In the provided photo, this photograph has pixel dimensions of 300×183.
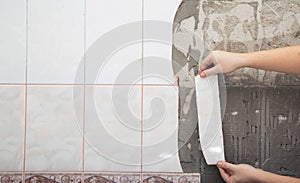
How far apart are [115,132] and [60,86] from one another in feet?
0.91

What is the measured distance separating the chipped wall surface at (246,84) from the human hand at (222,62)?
0.04 metres

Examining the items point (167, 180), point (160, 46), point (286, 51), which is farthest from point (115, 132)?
point (286, 51)

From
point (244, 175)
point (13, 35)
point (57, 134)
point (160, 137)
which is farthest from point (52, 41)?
point (244, 175)

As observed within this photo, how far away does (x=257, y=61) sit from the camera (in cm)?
146

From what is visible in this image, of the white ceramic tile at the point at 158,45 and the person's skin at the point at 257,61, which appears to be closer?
the person's skin at the point at 257,61

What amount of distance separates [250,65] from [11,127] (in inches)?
36.7

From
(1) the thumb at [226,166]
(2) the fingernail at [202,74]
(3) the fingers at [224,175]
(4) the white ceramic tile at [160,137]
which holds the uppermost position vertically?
(2) the fingernail at [202,74]

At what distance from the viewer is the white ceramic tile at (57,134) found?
1.56 meters

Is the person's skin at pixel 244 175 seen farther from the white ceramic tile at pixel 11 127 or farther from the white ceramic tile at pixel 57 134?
the white ceramic tile at pixel 11 127

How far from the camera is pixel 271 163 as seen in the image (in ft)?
5.05

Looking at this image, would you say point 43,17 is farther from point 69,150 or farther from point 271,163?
point 271,163

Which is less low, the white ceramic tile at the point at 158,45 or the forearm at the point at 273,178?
the white ceramic tile at the point at 158,45

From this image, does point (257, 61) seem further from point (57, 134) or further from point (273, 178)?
point (57, 134)

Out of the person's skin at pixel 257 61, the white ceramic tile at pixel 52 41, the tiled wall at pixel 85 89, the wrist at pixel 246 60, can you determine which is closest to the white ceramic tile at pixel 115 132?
the tiled wall at pixel 85 89
